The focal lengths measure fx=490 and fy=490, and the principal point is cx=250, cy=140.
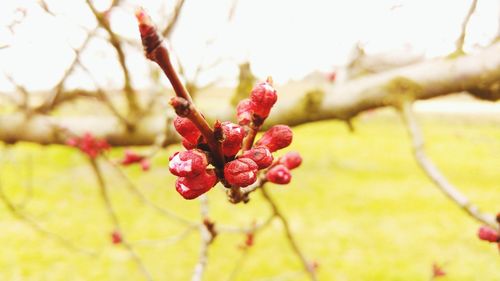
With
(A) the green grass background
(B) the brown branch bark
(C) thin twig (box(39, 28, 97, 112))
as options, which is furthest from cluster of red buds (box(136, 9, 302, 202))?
(A) the green grass background

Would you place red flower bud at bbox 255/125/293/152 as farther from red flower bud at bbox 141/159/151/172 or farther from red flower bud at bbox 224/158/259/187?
red flower bud at bbox 141/159/151/172

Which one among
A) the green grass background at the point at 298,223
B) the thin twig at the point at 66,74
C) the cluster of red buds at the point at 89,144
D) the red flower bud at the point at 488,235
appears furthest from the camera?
the green grass background at the point at 298,223

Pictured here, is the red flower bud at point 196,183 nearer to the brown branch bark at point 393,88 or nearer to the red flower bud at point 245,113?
the red flower bud at point 245,113

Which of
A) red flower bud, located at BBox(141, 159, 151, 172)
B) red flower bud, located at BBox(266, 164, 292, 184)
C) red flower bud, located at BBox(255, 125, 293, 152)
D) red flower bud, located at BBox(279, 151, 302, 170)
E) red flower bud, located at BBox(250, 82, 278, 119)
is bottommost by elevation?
red flower bud, located at BBox(141, 159, 151, 172)

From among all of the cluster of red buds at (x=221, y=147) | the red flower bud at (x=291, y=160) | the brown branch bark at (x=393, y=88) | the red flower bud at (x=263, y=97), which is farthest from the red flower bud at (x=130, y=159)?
the red flower bud at (x=263, y=97)

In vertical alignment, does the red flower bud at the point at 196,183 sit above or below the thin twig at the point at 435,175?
above

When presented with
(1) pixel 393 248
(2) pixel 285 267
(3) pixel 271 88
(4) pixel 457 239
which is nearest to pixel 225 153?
(3) pixel 271 88

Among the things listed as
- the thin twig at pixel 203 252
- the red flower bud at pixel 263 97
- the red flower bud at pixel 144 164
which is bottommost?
the red flower bud at pixel 144 164
